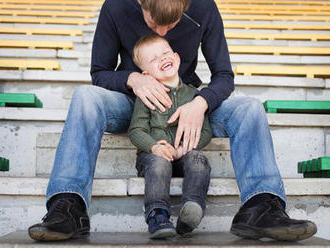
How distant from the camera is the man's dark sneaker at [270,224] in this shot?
2.71ft

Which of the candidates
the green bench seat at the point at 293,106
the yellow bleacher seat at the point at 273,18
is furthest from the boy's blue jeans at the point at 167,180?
the yellow bleacher seat at the point at 273,18

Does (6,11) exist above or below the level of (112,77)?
above

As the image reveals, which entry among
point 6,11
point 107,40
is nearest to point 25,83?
point 107,40

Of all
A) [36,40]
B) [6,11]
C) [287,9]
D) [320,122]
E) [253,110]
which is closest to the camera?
[253,110]

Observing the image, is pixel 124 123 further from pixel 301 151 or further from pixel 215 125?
pixel 301 151

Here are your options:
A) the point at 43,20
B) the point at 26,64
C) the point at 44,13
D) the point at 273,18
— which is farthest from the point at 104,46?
the point at 273,18

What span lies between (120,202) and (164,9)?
0.48 metres

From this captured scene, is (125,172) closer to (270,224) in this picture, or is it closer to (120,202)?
(120,202)

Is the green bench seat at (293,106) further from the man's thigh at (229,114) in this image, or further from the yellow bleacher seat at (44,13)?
the yellow bleacher seat at (44,13)

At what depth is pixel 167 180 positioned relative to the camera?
98 cm

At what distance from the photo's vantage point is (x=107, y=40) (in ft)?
4.19

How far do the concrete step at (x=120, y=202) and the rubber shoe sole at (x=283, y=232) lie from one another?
0.64 feet

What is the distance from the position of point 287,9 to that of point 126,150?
9.68ft

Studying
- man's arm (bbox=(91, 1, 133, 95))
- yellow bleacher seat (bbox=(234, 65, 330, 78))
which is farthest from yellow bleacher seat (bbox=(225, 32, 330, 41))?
man's arm (bbox=(91, 1, 133, 95))
